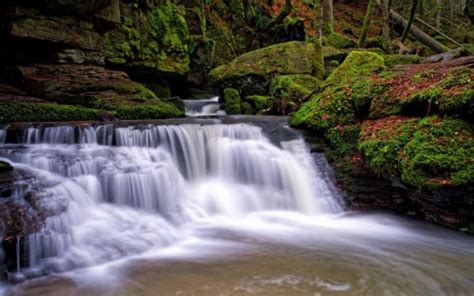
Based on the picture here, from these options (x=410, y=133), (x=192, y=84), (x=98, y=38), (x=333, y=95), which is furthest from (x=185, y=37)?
(x=410, y=133)

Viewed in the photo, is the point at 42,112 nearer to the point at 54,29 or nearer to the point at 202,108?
the point at 54,29

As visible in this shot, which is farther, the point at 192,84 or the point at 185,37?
the point at 192,84

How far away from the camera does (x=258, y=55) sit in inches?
531

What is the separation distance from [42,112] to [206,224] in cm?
476

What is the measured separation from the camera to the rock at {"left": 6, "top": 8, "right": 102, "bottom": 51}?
8.84 meters

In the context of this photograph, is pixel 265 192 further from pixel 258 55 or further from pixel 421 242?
pixel 258 55

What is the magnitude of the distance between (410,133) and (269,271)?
382cm

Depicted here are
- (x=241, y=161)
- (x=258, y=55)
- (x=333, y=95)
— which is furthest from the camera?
(x=258, y=55)

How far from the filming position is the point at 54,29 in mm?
9516

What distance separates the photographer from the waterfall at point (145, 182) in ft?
15.3

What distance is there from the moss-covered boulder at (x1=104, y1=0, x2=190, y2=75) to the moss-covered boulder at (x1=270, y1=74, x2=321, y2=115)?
3820mm

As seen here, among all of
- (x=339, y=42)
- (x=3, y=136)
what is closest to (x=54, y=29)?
(x=3, y=136)

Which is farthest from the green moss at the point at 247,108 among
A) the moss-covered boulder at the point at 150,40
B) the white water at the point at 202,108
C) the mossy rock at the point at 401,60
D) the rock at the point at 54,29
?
the mossy rock at the point at 401,60

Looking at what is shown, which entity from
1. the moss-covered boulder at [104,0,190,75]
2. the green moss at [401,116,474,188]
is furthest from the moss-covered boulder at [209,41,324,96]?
the green moss at [401,116,474,188]
